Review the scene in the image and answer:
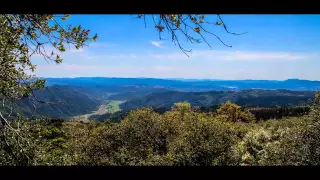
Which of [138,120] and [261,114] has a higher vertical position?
[138,120]

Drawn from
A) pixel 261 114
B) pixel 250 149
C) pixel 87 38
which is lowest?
pixel 261 114

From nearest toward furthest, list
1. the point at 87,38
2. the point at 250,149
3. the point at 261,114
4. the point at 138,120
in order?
the point at 87,38, the point at 250,149, the point at 138,120, the point at 261,114

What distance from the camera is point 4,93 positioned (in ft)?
22.0
